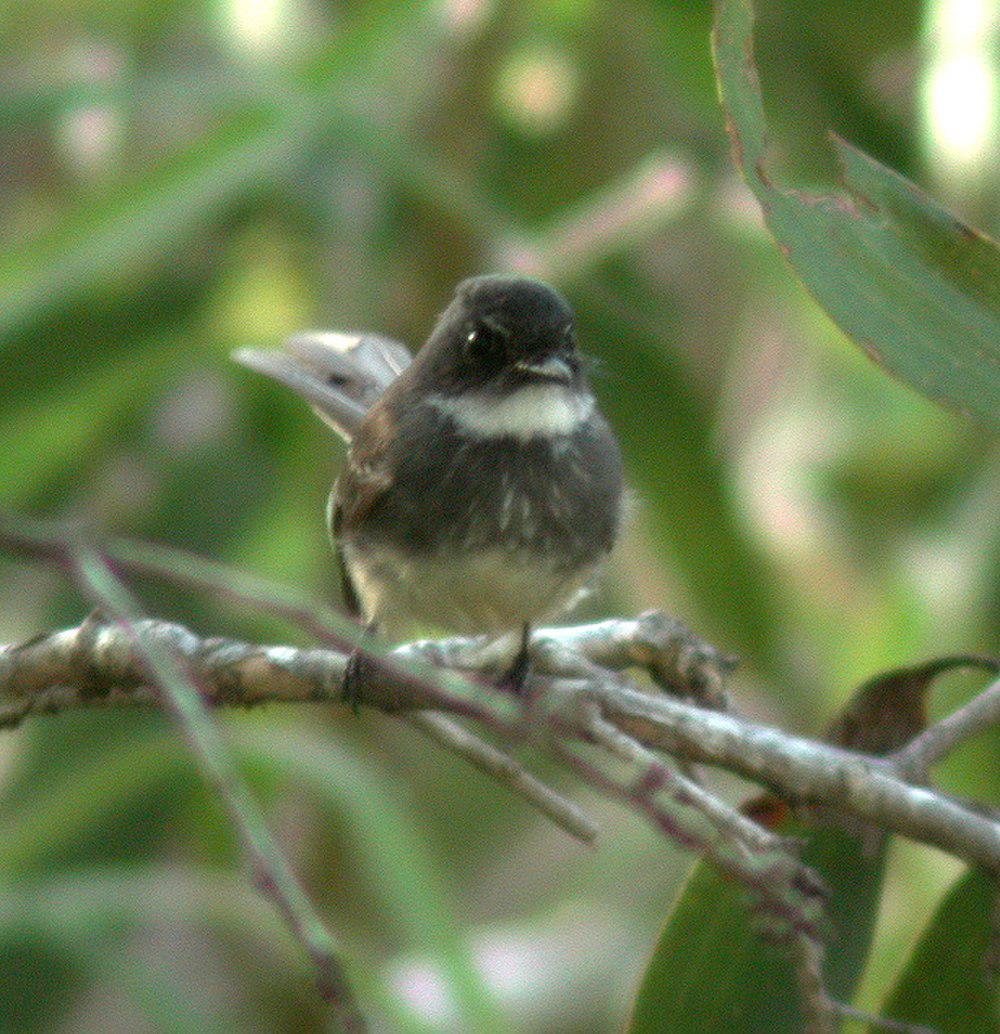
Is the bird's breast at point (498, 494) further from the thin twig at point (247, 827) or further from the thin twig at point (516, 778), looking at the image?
the thin twig at point (247, 827)

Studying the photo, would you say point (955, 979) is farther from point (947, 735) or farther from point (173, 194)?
point (173, 194)

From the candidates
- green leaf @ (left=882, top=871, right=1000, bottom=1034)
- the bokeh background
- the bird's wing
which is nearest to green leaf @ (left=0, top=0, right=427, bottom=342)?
the bokeh background

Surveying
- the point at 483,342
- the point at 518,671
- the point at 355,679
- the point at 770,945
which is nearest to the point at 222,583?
the point at 770,945

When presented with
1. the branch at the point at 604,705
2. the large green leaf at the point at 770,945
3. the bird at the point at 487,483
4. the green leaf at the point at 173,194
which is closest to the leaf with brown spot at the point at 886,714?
the large green leaf at the point at 770,945

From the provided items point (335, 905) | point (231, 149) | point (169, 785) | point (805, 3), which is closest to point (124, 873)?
point (169, 785)

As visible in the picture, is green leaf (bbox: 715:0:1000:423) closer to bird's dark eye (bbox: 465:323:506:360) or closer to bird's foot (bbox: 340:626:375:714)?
bird's foot (bbox: 340:626:375:714)
